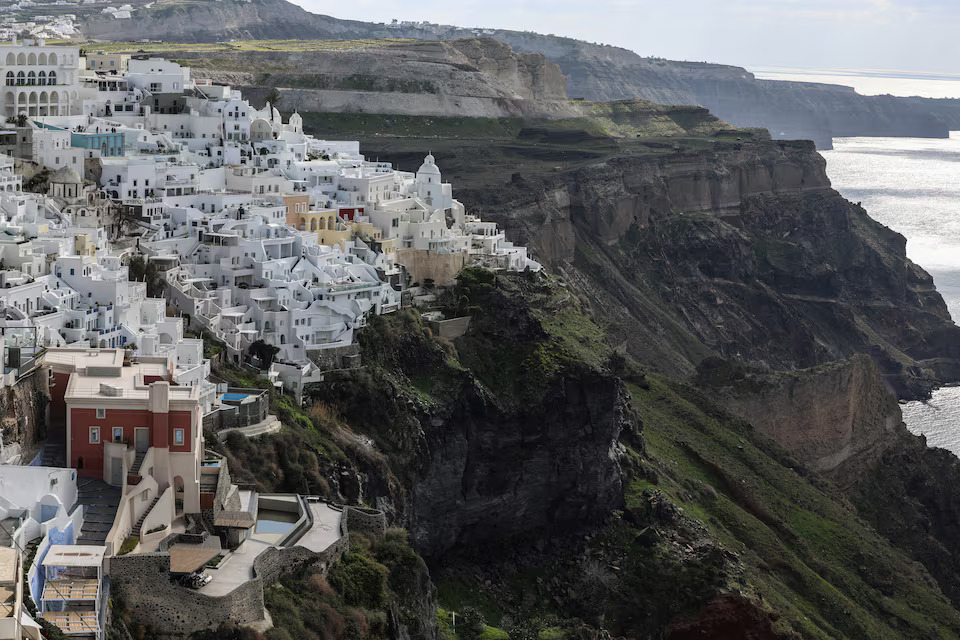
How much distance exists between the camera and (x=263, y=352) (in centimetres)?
6925

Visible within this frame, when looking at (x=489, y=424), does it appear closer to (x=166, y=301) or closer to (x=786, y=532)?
(x=166, y=301)

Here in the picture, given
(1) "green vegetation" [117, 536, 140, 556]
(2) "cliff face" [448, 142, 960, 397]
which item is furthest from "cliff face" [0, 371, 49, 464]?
(2) "cliff face" [448, 142, 960, 397]

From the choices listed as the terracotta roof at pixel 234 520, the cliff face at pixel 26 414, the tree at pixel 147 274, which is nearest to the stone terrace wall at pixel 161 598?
the terracotta roof at pixel 234 520

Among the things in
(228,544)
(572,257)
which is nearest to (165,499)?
(228,544)

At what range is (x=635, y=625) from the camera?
7419 cm

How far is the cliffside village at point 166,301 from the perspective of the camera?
41844 millimetres

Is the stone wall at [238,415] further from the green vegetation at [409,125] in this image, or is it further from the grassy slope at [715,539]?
the green vegetation at [409,125]

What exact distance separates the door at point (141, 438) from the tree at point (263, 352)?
23243 mm

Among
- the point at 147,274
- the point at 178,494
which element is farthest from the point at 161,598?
the point at 147,274

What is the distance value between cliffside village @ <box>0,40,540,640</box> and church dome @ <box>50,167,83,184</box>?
139 mm

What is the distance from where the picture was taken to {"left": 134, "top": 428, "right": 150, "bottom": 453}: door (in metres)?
45.5

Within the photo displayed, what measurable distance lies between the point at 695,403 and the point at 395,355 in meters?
32.0

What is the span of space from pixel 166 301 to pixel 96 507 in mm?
25016

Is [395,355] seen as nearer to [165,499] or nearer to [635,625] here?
[635,625]
